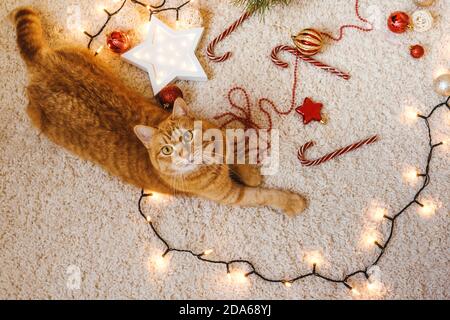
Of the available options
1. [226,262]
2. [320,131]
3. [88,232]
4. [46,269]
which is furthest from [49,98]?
[320,131]

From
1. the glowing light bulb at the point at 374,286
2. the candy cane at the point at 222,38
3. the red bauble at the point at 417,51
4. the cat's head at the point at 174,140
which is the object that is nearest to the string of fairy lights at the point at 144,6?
the candy cane at the point at 222,38

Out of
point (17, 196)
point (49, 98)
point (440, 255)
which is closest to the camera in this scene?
point (49, 98)

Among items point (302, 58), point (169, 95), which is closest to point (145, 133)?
point (169, 95)

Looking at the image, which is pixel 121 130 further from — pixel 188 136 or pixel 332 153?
pixel 332 153

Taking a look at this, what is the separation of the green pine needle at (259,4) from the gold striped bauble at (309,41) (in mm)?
143

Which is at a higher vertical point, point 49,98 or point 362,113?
point 362,113

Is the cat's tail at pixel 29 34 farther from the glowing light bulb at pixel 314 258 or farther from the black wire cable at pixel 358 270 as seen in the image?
the glowing light bulb at pixel 314 258

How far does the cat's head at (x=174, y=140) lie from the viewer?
3.86 feet

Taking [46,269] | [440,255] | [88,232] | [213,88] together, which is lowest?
[46,269]

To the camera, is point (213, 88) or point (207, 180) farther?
point (213, 88)

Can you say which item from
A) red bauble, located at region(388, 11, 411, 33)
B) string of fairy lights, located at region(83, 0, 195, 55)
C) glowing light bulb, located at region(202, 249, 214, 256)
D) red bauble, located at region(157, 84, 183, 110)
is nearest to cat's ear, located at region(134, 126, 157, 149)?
red bauble, located at region(157, 84, 183, 110)

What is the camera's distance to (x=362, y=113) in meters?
1.47

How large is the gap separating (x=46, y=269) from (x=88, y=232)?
0.18 metres

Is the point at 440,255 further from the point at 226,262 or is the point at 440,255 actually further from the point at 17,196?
the point at 17,196
